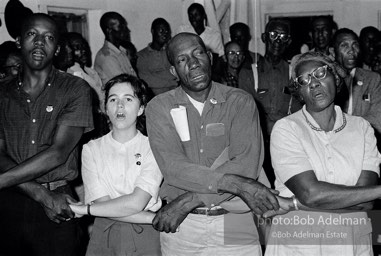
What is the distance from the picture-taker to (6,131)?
338 centimetres

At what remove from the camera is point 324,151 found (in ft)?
9.48

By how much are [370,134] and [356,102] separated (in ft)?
7.19

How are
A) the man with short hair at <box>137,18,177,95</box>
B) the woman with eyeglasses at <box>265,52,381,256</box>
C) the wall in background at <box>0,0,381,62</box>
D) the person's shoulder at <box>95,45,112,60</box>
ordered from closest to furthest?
the woman with eyeglasses at <box>265,52,381,256</box> < the person's shoulder at <box>95,45,112,60</box> < the man with short hair at <box>137,18,177,95</box> < the wall in background at <box>0,0,381,62</box>

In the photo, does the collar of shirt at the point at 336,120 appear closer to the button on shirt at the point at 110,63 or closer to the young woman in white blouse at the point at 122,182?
the young woman in white blouse at the point at 122,182

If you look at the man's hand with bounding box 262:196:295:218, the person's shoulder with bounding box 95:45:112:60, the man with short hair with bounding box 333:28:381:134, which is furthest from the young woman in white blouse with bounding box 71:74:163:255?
the person's shoulder with bounding box 95:45:112:60

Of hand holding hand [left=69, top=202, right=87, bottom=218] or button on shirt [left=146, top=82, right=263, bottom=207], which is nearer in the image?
button on shirt [left=146, top=82, right=263, bottom=207]

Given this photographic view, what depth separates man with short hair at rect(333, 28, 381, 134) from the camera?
16.5ft

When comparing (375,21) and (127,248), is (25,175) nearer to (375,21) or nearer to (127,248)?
(127,248)

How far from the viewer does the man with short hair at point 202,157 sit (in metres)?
2.97

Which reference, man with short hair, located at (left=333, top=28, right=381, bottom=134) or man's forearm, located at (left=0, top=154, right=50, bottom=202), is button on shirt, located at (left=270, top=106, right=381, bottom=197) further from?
man with short hair, located at (left=333, top=28, right=381, bottom=134)

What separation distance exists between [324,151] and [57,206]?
1.60 m

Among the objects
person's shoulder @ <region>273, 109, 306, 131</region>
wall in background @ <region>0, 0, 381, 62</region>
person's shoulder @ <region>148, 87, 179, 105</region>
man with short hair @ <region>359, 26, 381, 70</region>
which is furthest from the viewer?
wall in background @ <region>0, 0, 381, 62</region>

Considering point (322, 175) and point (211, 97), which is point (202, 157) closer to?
point (211, 97)

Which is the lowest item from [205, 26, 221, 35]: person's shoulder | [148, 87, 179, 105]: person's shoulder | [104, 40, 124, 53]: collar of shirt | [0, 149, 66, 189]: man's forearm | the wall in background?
[0, 149, 66, 189]: man's forearm
